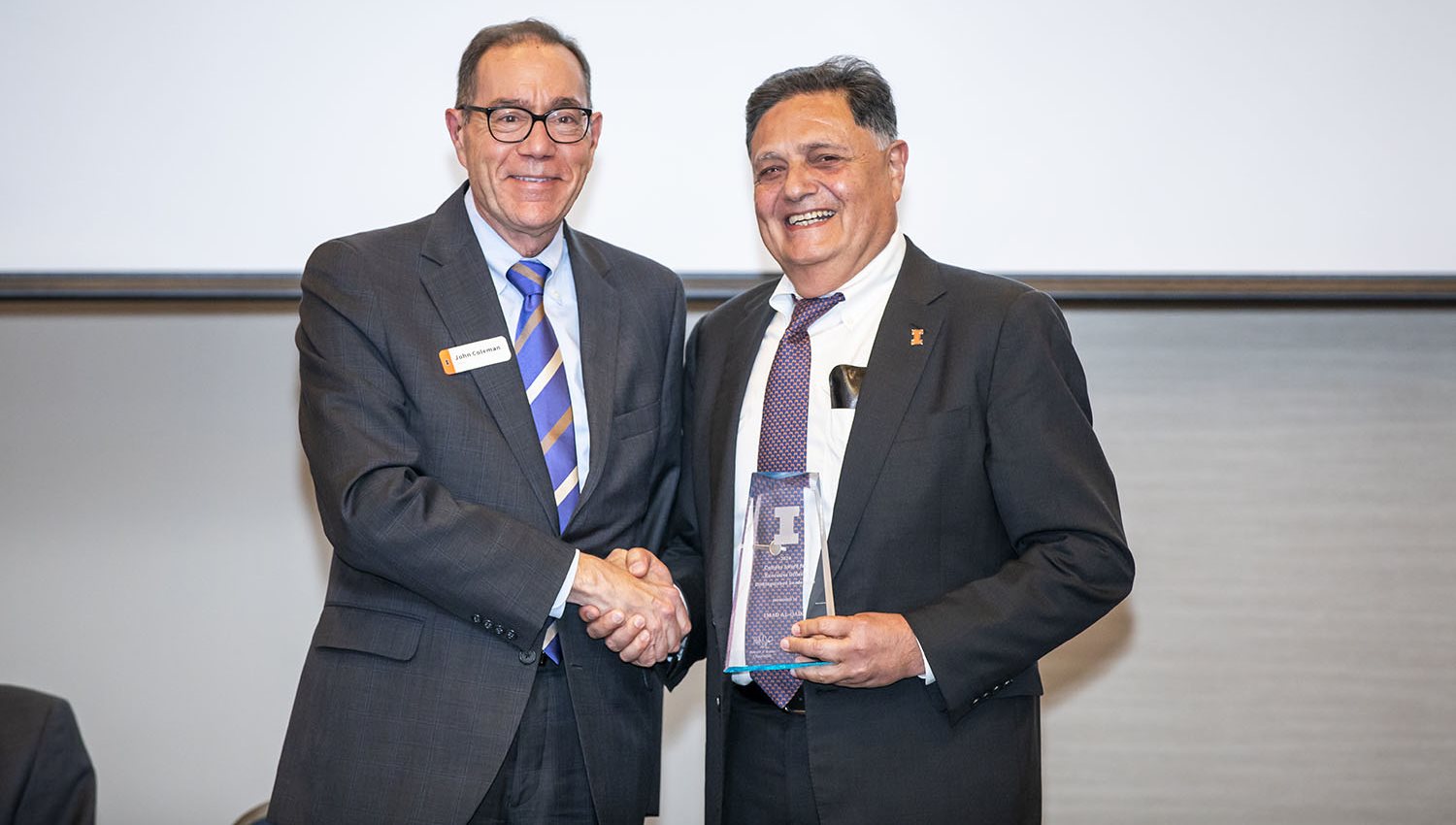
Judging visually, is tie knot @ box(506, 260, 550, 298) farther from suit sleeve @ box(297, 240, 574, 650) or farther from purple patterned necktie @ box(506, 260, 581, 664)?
suit sleeve @ box(297, 240, 574, 650)

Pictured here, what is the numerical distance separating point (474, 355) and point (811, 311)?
637mm

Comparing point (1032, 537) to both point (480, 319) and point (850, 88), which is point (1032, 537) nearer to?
point (850, 88)

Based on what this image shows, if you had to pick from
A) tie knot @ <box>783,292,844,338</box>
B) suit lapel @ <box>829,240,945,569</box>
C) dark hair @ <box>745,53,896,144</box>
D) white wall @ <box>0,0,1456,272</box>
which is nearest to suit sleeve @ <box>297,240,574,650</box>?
suit lapel @ <box>829,240,945,569</box>

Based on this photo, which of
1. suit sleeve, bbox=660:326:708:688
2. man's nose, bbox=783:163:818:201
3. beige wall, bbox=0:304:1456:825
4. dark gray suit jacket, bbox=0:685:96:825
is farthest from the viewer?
beige wall, bbox=0:304:1456:825

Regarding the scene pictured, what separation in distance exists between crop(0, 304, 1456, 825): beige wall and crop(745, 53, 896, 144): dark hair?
140cm

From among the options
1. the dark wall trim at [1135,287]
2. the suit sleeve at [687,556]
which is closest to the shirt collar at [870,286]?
the suit sleeve at [687,556]

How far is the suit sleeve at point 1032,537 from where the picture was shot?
209 centimetres

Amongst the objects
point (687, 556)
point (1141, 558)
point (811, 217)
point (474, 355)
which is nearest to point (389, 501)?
point (474, 355)

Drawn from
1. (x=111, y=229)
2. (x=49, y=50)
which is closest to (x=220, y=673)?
(x=111, y=229)

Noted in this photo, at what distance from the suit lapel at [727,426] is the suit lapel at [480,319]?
0.31 meters

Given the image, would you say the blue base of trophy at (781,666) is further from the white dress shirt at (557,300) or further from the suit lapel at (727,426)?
the white dress shirt at (557,300)

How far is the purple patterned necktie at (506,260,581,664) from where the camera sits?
2301mm

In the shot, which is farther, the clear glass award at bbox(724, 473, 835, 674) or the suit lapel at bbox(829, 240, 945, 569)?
the suit lapel at bbox(829, 240, 945, 569)

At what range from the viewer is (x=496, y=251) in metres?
2.44
